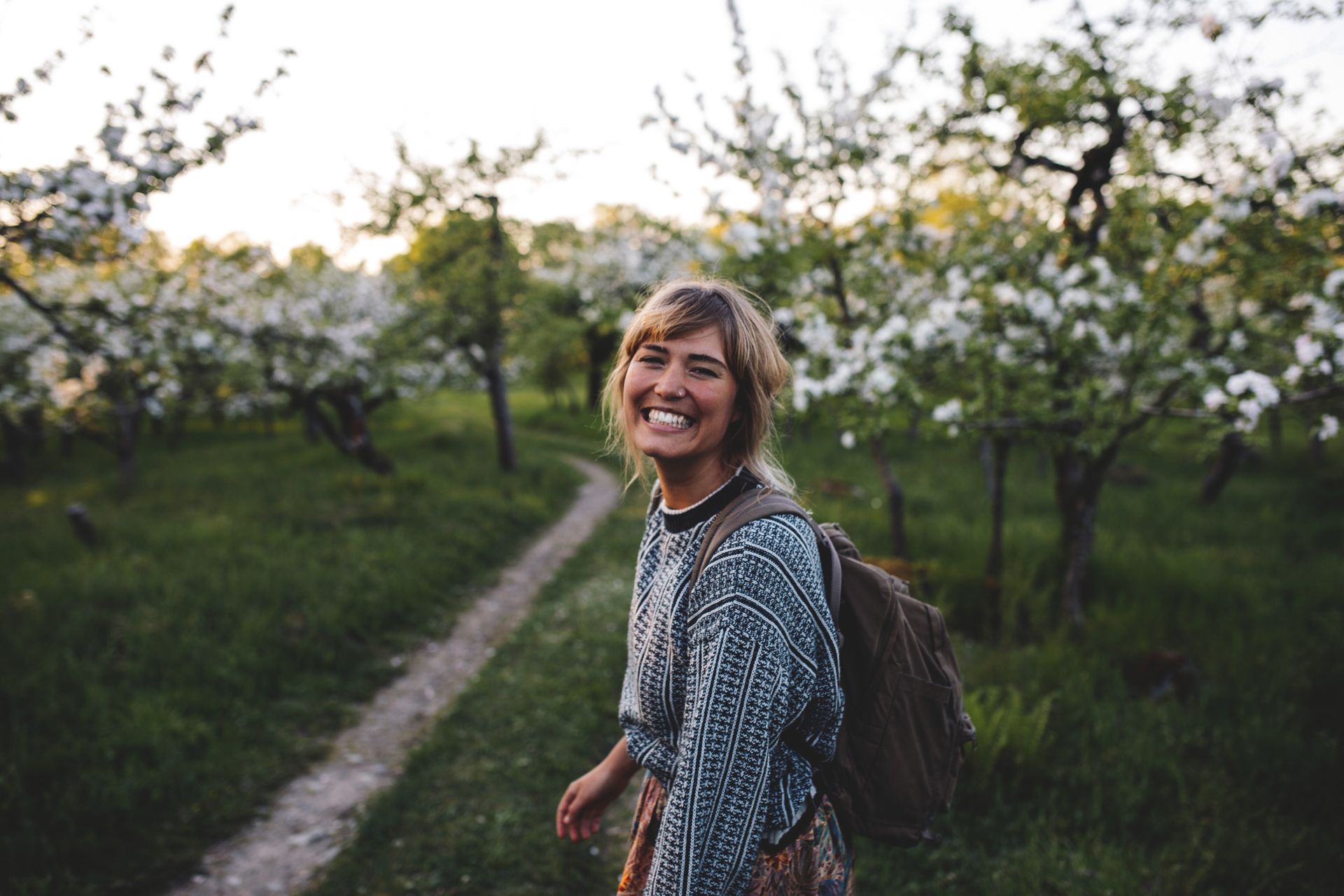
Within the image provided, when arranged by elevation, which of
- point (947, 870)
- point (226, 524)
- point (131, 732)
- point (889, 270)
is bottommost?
point (947, 870)

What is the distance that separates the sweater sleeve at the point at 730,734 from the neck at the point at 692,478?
329 millimetres

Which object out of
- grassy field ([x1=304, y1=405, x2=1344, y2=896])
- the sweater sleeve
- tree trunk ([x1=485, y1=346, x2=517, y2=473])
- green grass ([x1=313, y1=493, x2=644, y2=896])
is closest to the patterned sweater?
the sweater sleeve

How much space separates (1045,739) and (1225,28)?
490 centimetres

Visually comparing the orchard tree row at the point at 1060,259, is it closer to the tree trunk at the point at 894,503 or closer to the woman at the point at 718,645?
the tree trunk at the point at 894,503

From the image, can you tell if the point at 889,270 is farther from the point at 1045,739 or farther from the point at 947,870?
the point at 947,870

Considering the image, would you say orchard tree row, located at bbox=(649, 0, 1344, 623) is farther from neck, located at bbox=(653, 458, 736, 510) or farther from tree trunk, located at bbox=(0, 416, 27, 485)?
tree trunk, located at bbox=(0, 416, 27, 485)

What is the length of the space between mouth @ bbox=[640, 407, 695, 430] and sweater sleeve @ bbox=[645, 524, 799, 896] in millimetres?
355

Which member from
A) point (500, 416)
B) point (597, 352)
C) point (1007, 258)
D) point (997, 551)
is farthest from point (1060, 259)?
point (597, 352)

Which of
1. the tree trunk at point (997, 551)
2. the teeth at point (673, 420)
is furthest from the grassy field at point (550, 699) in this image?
the teeth at point (673, 420)

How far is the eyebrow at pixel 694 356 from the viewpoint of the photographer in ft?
5.42

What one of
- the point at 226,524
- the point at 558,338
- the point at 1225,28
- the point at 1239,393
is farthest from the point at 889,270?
the point at 558,338

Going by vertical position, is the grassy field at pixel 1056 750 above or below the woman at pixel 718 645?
below

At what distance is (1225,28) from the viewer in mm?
4652

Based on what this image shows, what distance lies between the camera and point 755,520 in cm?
146
